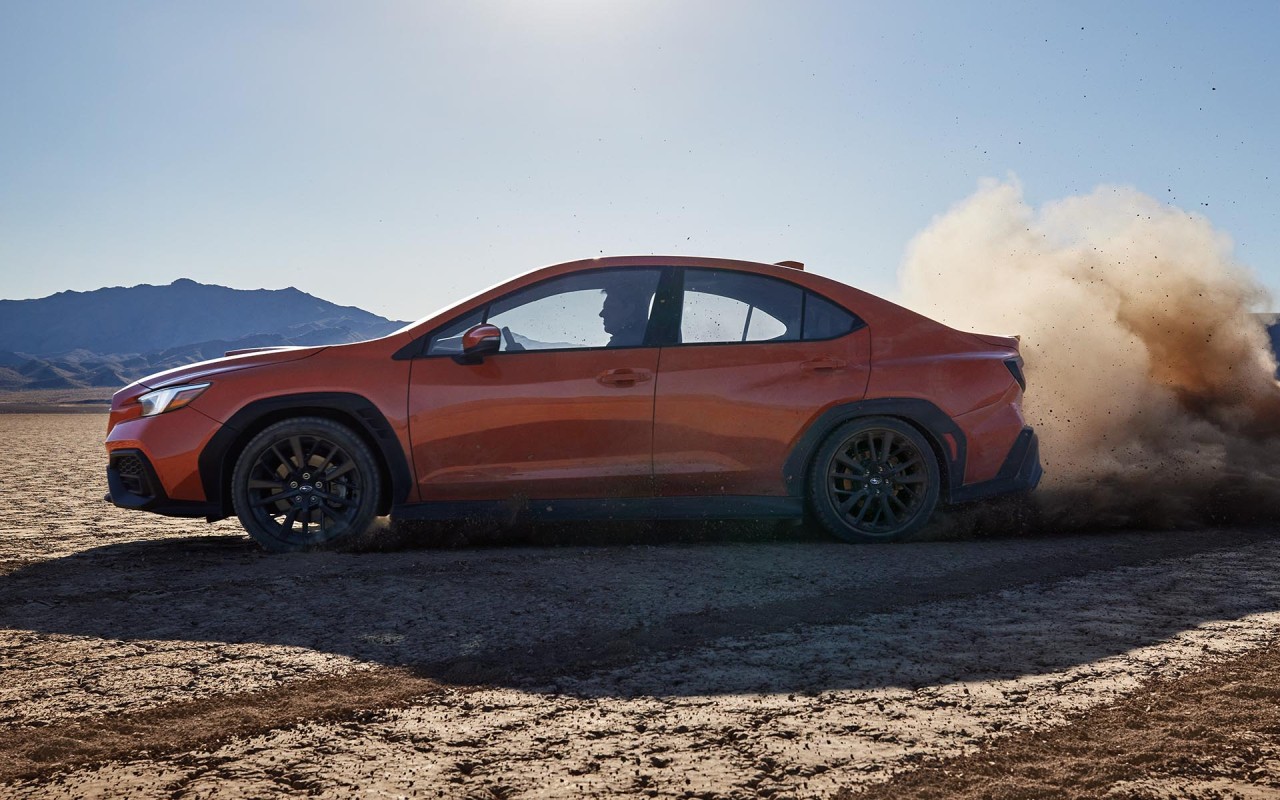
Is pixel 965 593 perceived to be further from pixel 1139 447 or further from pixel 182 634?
pixel 1139 447

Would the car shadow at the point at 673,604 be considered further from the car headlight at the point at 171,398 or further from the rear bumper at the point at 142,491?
the car headlight at the point at 171,398

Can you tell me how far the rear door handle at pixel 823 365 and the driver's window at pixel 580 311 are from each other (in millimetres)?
964

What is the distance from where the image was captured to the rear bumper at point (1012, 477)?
6059 millimetres

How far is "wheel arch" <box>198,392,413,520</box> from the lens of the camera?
5.71 metres

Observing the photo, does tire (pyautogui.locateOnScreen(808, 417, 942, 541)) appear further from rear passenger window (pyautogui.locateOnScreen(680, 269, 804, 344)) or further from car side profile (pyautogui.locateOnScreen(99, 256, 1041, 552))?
rear passenger window (pyautogui.locateOnScreen(680, 269, 804, 344))

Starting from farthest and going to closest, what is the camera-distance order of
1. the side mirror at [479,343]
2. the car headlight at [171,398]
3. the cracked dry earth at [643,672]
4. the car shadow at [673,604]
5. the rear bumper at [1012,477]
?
1. the rear bumper at [1012,477]
2. the car headlight at [171,398]
3. the side mirror at [479,343]
4. the car shadow at [673,604]
5. the cracked dry earth at [643,672]

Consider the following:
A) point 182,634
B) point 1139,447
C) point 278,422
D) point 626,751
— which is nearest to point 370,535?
point 278,422

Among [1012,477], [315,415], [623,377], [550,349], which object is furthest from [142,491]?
[1012,477]

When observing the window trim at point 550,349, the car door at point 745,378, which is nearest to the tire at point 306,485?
the window trim at point 550,349

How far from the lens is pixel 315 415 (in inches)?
231

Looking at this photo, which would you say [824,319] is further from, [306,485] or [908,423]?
[306,485]

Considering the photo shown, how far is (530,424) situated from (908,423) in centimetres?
224

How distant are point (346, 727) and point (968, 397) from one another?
431 centimetres

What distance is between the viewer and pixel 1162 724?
291cm
